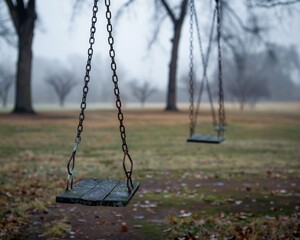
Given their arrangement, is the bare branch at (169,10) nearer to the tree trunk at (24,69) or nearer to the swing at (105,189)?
the tree trunk at (24,69)

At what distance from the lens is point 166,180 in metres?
7.53

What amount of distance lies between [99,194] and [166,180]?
4.33m

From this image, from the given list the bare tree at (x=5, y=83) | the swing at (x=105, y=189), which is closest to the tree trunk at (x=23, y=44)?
the swing at (x=105, y=189)

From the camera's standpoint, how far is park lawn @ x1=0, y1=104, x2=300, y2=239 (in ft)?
15.3

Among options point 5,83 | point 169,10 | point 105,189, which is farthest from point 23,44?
point 5,83

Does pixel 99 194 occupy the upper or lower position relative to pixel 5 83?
lower

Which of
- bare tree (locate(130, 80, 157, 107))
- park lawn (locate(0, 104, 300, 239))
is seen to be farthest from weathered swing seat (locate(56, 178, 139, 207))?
bare tree (locate(130, 80, 157, 107))

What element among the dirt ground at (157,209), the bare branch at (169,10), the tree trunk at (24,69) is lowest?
the dirt ground at (157,209)

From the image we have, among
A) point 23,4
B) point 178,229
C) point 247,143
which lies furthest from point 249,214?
point 23,4

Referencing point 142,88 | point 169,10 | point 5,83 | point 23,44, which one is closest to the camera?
point 23,44

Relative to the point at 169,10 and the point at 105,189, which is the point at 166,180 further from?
the point at 169,10

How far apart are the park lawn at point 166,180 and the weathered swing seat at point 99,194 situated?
1037mm

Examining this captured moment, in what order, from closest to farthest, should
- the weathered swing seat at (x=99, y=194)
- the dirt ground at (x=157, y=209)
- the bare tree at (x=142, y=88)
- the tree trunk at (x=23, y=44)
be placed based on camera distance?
the weathered swing seat at (x=99, y=194) < the dirt ground at (x=157, y=209) < the tree trunk at (x=23, y=44) < the bare tree at (x=142, y=88)

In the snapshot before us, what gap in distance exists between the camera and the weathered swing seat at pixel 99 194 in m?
3.05
